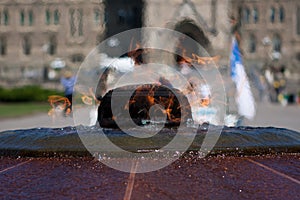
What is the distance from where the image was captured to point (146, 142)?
3.63 metres

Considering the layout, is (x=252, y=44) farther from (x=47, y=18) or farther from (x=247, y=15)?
(x=47, y=18)

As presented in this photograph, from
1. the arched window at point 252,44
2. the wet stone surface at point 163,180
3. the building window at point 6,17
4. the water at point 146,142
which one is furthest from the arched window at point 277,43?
the wet stone surface at point 163,180

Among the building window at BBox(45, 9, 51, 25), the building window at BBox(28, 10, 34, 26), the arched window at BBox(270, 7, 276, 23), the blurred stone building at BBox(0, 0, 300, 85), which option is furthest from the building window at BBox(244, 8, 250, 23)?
the building window at BBox(28, 10, 34, 26)

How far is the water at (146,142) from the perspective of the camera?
3.60m

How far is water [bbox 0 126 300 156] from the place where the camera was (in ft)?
11.8

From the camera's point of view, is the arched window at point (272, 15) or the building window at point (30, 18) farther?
the building window at point (30, 18)

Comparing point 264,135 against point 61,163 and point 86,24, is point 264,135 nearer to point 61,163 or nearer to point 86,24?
point 61,163

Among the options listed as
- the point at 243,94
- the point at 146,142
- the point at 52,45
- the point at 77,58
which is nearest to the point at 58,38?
the point at 52,45

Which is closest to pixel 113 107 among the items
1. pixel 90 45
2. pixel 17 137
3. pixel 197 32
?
pixel 17 137

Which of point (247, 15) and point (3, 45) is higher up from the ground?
point (247, 15)

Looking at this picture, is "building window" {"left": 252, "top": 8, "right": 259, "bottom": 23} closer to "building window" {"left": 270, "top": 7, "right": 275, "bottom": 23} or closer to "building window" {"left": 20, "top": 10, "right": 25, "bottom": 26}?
"building window" {"left": 270, "top": 7, "right": 275, "bottom": 23}

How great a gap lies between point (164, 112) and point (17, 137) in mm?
989

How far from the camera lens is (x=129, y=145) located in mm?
3611

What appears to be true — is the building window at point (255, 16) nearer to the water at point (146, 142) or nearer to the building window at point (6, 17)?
the building window at point (6, 17)
